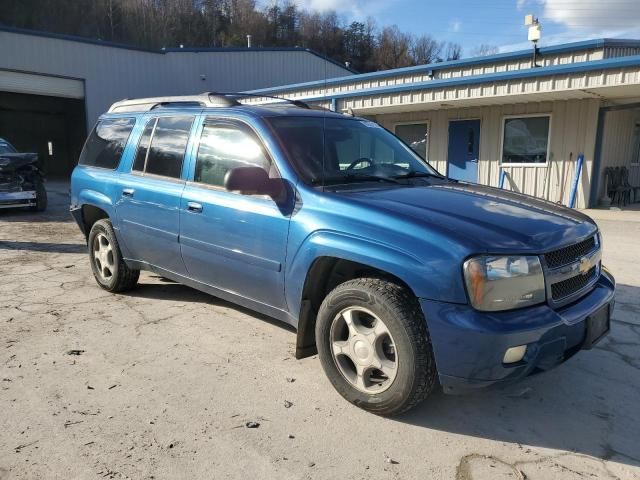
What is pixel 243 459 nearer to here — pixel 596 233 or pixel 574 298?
pixel 574 298

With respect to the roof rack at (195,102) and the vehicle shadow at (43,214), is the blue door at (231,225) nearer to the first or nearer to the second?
the roof rack at (195,102)

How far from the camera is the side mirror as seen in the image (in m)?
3.25

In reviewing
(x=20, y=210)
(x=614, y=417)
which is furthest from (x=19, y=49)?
(x=614, y=417)

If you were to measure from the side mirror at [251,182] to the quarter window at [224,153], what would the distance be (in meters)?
0.25

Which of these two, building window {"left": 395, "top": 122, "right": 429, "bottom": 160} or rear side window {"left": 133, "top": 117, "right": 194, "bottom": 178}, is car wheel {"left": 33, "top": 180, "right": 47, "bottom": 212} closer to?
rear side window {"left": 133, "top": 117, "right": 194, "bottom": 178}

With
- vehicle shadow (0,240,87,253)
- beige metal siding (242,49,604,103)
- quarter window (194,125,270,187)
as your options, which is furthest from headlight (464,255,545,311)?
beige metal siding (242,49,604,103)

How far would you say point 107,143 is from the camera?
5.32 meters

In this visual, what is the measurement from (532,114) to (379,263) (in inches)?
453

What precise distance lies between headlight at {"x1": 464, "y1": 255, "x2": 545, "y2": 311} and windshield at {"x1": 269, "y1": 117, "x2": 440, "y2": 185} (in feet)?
4.13

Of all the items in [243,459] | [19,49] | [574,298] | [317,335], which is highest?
[19,49]

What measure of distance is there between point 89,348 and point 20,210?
10.1 metres

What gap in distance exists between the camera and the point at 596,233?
11.3 ft

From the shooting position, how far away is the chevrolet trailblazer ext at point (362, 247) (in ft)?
8.65

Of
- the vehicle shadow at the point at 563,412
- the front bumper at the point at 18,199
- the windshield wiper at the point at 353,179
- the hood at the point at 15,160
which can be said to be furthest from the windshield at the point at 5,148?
the vehicle shadow at the point at 563,412
